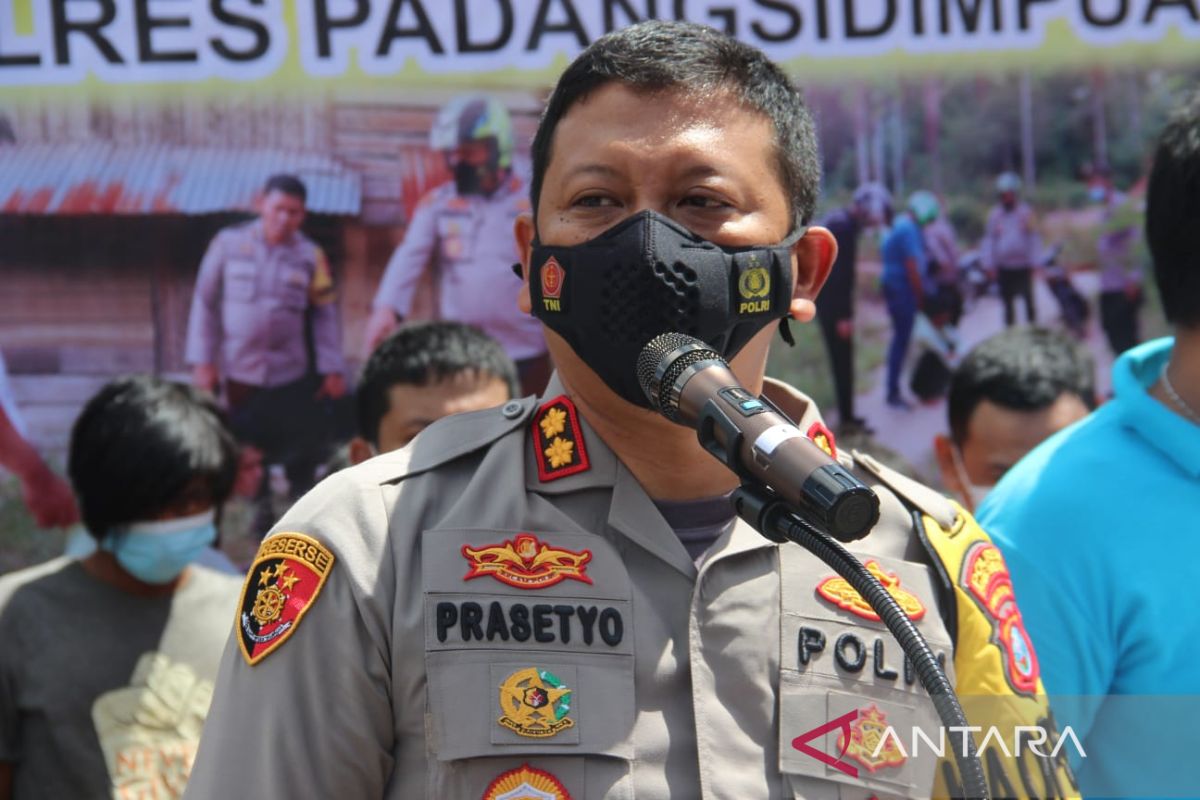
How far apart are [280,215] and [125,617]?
123 cm

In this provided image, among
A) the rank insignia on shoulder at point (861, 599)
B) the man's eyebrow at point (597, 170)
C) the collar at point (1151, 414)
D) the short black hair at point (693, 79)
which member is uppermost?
the short black hair at point (693, 79)

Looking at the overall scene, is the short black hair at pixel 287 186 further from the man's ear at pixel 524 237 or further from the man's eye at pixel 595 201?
the man's eye at pixel 595 201

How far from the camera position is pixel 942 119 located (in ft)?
14.5

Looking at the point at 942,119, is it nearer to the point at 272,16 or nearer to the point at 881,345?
the point at 881,345

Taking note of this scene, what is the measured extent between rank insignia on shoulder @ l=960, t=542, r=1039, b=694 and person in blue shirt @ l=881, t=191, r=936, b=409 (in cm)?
234

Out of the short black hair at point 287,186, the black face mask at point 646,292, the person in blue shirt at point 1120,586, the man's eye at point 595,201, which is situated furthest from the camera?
the short black hair at point 287,186

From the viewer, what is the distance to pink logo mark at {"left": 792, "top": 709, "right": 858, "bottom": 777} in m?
1.90

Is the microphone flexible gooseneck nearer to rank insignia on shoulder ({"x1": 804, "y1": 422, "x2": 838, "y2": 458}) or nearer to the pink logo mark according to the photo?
the pink logo mark

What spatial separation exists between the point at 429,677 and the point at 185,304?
108 inches

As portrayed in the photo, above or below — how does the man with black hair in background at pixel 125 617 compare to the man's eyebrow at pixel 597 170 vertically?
below

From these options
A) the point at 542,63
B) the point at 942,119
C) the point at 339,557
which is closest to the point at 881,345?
the point at 942,119

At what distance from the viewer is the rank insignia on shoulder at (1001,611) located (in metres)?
2.07

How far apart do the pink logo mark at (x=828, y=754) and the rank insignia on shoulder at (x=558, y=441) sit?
446 mm

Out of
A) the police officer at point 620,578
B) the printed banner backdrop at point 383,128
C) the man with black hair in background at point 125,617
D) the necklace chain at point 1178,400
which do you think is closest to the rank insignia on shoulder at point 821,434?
the police officer at point 620,578
